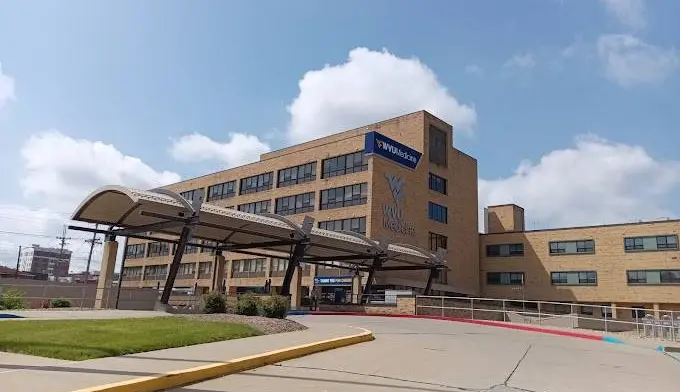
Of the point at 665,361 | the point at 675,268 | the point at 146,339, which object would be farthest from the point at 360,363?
the point at 675,268

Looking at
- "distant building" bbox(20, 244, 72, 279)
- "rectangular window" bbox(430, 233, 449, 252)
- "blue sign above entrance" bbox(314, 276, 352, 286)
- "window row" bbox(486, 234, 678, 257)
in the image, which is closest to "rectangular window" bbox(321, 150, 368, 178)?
"blue sign above entrance" bbox(314, 276, 352, 286)

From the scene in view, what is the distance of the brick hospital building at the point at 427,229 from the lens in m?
54.9

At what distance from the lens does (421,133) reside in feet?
194

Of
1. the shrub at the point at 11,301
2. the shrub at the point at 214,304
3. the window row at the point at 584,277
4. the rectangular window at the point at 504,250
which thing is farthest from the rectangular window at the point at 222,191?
the shrub at the point at 214,304

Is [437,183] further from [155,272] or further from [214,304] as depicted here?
[155,272]

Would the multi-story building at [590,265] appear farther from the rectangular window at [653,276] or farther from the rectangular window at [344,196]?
the rectangular window at [344,196]

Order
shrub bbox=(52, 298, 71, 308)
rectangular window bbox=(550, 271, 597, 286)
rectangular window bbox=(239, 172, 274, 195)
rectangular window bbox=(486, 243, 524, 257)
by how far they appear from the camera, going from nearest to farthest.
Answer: shrub bbox=(52, 298, 71, 308)
rectangular window bbox=(550, 271, 597, 286)
rectangular window bbox=(486, 243, 524, 257)
rectangular window bbox=(239, 172, 274, 195)

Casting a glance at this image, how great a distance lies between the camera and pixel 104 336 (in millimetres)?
12766

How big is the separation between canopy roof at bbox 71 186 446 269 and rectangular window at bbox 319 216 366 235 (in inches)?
318

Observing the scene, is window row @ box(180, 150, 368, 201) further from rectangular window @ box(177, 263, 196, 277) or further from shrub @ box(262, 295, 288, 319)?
shrub @ box(262, 295, 288, 319)

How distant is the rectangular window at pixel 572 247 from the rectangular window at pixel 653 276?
4.68 m

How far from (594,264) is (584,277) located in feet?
5.57

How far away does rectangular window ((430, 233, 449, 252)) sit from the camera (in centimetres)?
5962

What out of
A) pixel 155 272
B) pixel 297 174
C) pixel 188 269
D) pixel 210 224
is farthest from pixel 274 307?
pixel 155 272
